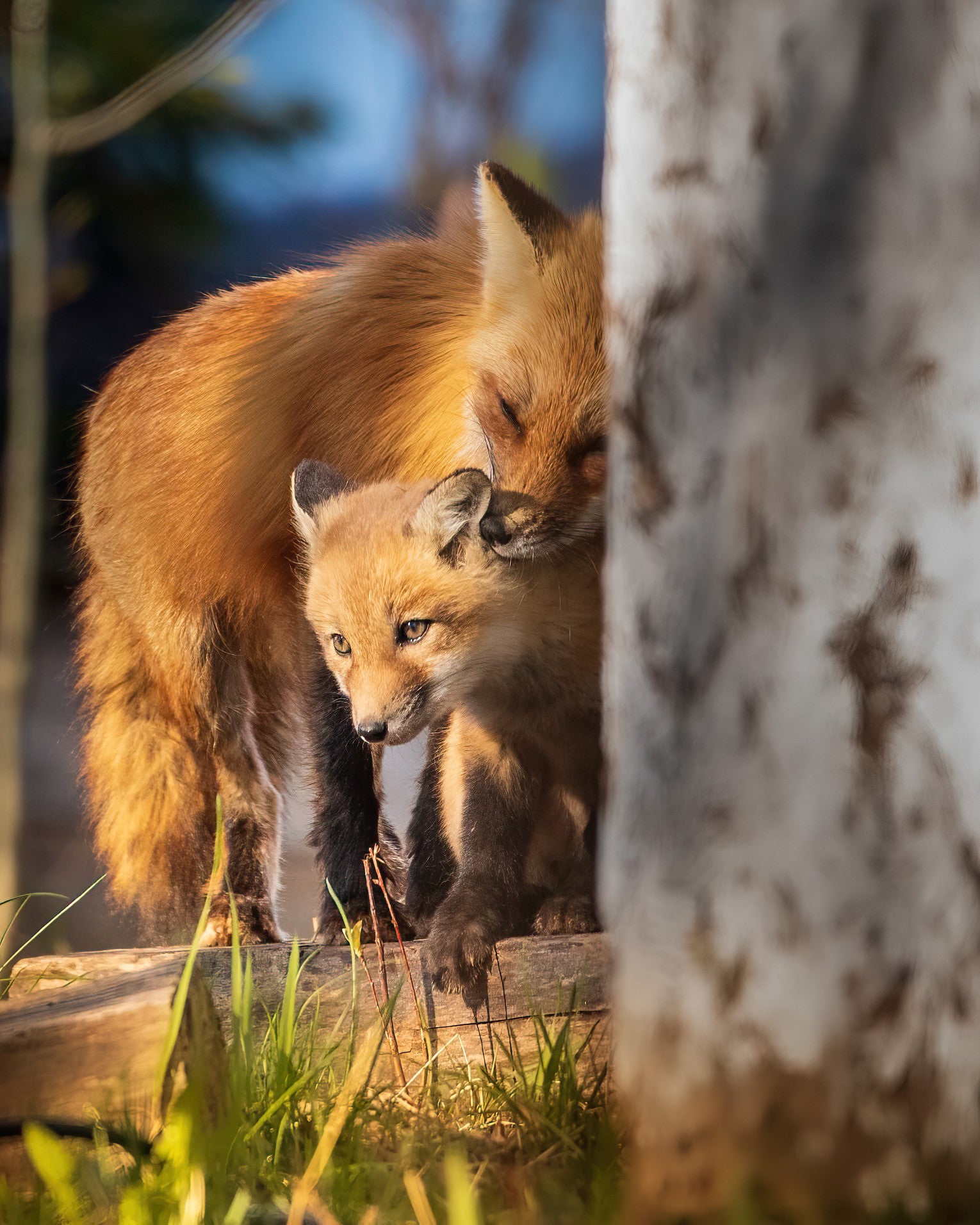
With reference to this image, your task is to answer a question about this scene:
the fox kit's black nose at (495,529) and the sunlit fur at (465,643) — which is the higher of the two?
the fox kit's black nose at (495,529)

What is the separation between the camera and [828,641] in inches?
39.4

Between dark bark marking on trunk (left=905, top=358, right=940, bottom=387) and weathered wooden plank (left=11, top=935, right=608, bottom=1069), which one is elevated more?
dark bark marking on trunk (left=905, top=358, right=940, bottom=387)

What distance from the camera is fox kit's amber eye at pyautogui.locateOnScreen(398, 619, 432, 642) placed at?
1689 mm

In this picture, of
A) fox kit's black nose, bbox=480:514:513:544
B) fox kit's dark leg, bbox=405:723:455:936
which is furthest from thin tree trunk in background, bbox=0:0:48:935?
fox kit's black nose, bbox=480:514:513:544

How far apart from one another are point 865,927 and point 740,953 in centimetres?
11

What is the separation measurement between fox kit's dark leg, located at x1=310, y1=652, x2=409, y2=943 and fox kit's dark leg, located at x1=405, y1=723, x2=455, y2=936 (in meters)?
0.07

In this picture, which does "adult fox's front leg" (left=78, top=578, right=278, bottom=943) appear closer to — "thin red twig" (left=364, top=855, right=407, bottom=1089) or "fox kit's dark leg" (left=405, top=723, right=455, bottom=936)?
"fox kit's dark leg" (left=405, top=723, right=455, bottom=936)

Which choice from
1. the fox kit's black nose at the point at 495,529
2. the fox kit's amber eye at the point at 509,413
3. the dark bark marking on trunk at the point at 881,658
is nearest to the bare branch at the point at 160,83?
the fox kit's amber eye at the point at 509,413

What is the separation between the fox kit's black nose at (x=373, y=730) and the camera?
5.23 ft

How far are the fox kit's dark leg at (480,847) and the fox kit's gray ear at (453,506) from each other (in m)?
0.39

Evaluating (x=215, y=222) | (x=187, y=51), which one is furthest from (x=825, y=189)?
(x=215, y=222)

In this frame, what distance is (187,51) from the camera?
3516 mm

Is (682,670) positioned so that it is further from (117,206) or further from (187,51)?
(117,206)

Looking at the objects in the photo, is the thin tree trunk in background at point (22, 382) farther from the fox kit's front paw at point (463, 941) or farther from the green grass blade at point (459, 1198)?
the green grass blade at point (459, 1198)
